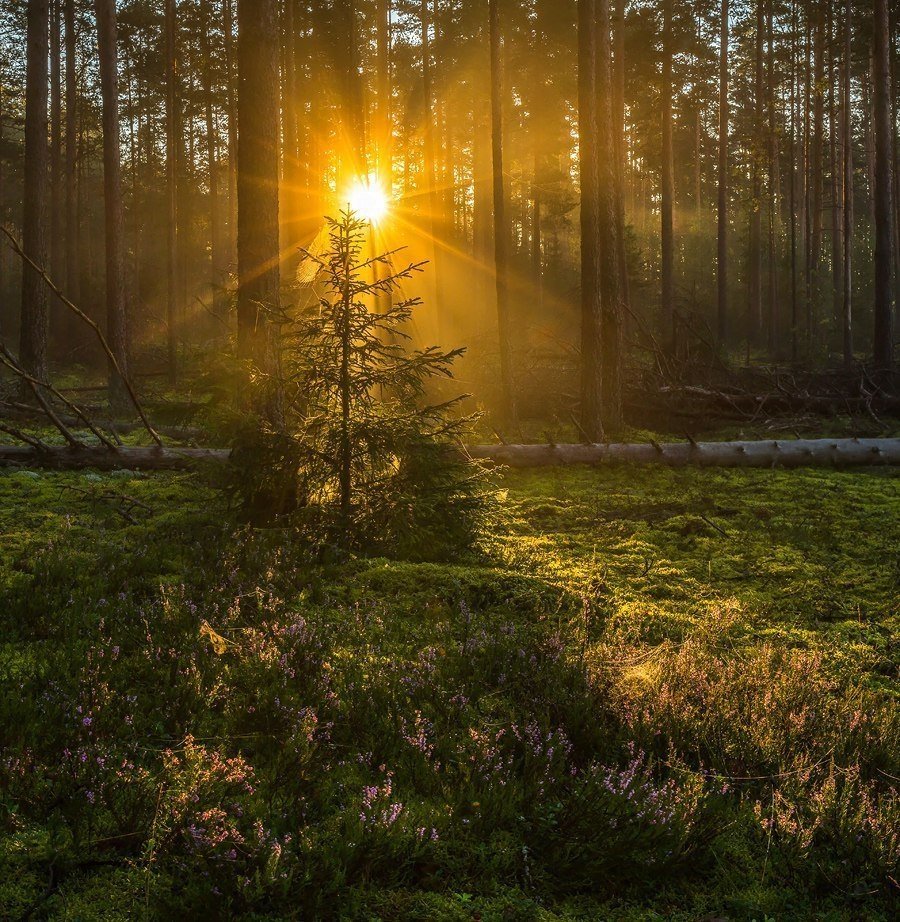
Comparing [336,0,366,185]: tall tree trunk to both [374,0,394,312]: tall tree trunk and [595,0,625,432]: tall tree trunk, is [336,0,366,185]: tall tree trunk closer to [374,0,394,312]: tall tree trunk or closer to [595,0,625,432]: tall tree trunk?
[374,0,394,312]: tall tree trunk

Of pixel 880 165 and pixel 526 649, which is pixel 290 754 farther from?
pixel 880 165

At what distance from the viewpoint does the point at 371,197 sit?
30.4m

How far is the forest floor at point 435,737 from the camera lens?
280cm

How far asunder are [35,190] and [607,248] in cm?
1269

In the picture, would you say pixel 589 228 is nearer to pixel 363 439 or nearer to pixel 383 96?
pixel 363 439

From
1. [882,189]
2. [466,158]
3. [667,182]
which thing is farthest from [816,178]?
[466,158]

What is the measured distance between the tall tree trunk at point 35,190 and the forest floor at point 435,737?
10910mm

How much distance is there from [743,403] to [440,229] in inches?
788

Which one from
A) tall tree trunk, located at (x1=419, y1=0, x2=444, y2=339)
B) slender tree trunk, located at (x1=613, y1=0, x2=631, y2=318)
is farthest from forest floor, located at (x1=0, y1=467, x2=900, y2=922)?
tall tree trunk, located at (x1=419, y1=0, x2=444, y2=339)

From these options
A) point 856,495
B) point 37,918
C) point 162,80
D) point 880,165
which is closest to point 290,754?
point 37,918

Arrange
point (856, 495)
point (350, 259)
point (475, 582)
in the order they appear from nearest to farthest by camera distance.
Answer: point (475, 582) → point (350, 259) → point (856, 495)

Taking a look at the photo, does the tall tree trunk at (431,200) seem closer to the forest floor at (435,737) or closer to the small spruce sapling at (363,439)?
the small spruce sapling at (363,439)

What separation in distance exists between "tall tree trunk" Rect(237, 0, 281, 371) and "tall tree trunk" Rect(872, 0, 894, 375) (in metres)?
16.3

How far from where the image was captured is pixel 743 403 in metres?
17.2
